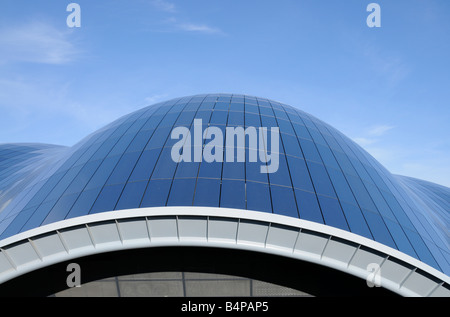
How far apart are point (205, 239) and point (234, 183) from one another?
3.56 meters

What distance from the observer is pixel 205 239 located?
1234 centimetres

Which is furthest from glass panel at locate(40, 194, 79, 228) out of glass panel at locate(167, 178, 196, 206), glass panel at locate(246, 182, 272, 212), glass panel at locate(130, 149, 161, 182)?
glass panel at locate(246, 182, 272, 212)

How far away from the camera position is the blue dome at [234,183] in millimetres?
14141

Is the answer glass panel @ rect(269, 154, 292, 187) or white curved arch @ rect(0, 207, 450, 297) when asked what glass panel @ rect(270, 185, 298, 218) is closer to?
glass panel @ rect(269, 154, 292, 187)

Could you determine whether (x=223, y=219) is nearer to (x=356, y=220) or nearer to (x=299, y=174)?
(x=299, y=174)

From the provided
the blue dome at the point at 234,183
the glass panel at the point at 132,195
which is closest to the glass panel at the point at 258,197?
the blue dome at the point at 234,183

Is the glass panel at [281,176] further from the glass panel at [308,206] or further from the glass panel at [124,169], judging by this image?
the glass panel at [124,169]

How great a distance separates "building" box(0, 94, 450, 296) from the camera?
1215 centimetres

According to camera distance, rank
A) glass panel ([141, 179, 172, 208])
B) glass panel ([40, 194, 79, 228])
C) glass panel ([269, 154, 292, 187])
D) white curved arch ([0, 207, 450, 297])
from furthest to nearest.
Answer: glass panel ([269, 154, 292, 187]) < glass panel ([40, 194, 79, 228]) < glass panel ([141, 179, 172, 208]) < white curved arch ([0, 207, 450, 297])

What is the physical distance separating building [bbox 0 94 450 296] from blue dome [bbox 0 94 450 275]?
0.08m

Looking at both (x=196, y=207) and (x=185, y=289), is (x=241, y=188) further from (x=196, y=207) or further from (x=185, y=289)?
(x=185, y=289)

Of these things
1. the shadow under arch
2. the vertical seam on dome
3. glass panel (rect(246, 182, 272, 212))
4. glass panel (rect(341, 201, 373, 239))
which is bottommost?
the shadow under arch

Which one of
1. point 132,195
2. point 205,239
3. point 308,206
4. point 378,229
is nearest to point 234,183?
point 205,239

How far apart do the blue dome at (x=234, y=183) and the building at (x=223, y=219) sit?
0.27ft
